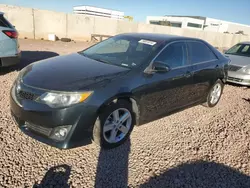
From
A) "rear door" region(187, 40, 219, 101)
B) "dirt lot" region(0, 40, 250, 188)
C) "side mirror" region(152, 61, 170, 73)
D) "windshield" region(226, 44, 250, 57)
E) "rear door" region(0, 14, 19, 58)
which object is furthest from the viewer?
"windshield" region(226, 44, 250, 57)

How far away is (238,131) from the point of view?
13.4ft

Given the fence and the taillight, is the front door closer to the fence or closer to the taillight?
the taillight

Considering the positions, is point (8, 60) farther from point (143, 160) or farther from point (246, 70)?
point (246, 70)

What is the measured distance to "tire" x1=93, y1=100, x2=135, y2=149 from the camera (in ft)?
9.21

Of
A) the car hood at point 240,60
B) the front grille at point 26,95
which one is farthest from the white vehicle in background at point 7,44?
the car hood at point 240,60

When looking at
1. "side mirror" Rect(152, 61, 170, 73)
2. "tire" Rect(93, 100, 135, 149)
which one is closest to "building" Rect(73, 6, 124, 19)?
"side mirror" Rect(152, 61, 170, 73)

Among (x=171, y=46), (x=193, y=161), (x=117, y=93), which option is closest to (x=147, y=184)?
(x=193, y=161)

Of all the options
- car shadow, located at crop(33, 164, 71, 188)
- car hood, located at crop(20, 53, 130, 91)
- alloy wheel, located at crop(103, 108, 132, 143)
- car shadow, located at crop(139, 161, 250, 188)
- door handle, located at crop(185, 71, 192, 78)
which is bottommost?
car shadow, located at crop(139, 161, 250, 188)

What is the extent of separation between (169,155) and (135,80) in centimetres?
116

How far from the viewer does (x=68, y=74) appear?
2.96 metres

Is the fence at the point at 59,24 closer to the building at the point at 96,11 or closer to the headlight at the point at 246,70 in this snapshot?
the headlight at the point at 246,70

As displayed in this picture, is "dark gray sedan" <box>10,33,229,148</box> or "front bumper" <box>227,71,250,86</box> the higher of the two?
"dark gray sedan" <box>10,33,229,148</box>

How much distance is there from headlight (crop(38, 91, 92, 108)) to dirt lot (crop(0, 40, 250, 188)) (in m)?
0.72

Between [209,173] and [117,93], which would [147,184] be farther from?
[117,93]
